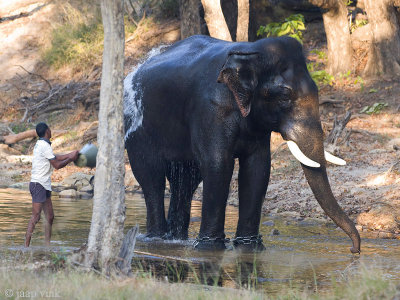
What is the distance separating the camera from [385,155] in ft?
48.9

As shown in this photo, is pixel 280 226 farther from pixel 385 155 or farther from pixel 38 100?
pixel 38 100

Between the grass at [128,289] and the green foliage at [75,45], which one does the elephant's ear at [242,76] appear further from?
the green foliage at [75,45]

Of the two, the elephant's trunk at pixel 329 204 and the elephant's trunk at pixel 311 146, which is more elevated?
the elephant's trunk at pixel 311 146

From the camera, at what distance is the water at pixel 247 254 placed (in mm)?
6895

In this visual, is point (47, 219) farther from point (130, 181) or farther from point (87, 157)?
point (130, 181)

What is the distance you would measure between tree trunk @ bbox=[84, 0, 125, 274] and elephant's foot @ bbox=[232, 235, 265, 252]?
2.72 metres

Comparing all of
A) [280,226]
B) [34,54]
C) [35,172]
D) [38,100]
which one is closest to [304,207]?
[280,226]

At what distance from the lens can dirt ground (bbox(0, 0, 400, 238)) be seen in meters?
12.0

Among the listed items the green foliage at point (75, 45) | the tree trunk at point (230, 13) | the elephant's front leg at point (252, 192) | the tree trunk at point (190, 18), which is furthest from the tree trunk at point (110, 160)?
the green foliage at point (75, 45)

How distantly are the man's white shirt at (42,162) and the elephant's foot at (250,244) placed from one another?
2.33 metres

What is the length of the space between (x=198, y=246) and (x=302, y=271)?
1.80 meters

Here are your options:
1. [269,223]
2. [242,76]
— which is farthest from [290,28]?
[242,76]

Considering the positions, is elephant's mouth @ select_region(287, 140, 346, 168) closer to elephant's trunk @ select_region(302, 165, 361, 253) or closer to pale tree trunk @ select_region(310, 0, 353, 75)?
elephant's trunk @ select_region(302, 165, 361, 253)

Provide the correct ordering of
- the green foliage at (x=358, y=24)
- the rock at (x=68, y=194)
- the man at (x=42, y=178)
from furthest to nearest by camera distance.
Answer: the green foliage at (x=358, y=24), the rock at (x=68, y=194), the man at (x=42, y=178)
